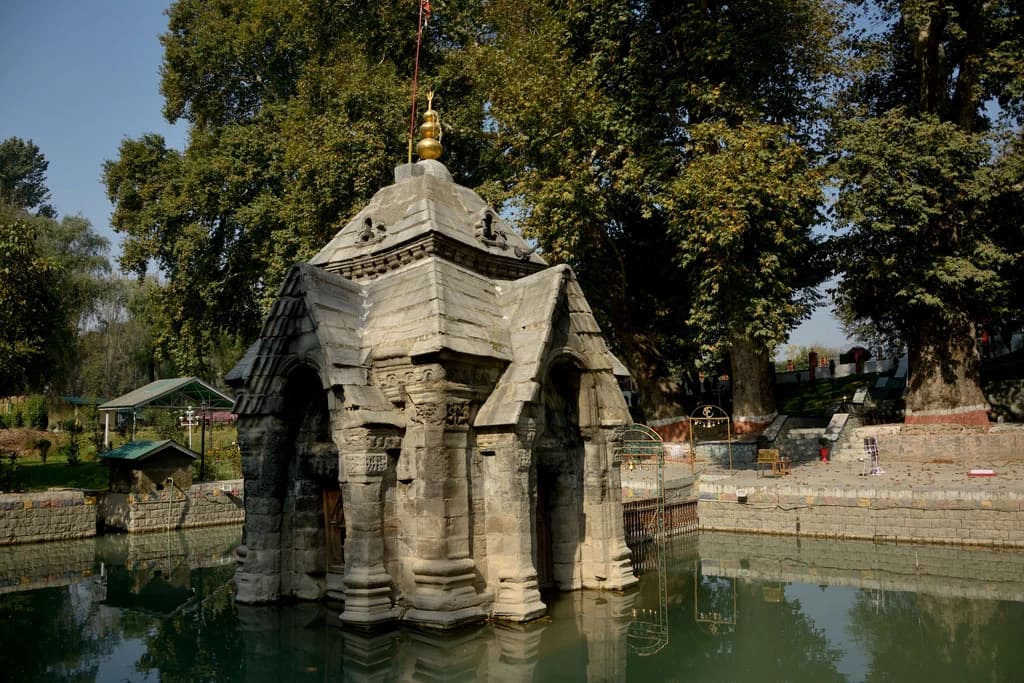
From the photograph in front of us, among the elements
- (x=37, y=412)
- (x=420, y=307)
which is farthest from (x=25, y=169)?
(x=420, y=307)

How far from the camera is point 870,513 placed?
18.2 metres

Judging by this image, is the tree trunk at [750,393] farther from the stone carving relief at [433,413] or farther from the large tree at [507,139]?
the stone carving relief at [433,413]

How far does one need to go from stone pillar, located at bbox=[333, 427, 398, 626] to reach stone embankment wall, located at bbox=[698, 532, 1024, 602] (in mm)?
8192

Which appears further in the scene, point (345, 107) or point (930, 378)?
point (345, 107)

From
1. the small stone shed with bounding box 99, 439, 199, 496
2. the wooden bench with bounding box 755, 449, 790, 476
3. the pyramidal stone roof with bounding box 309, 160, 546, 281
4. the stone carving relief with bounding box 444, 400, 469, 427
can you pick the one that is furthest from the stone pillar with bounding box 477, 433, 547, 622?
the small stone shed with bounding box 99, 439, 199, 496

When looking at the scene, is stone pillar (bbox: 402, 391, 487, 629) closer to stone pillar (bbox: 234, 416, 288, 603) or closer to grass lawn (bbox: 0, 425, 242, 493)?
stone pillar (bbox: 234, 416, 288, 603)

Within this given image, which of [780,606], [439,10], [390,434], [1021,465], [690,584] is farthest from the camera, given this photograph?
[439,10]

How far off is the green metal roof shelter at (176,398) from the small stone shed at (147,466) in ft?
7.60

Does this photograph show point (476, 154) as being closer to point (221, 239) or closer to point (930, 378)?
point (221, 239)

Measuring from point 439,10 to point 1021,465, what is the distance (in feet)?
92.2

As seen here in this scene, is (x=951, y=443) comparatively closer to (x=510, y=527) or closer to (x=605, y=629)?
(x=605, y=629)

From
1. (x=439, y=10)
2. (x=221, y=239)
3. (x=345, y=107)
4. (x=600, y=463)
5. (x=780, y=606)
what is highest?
(x=439, y=10)

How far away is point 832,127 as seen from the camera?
86.4ft

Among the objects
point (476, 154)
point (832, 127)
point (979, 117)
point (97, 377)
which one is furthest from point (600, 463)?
point (97, 377)
